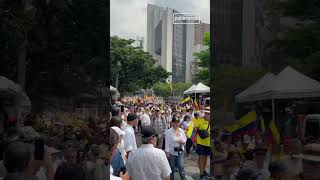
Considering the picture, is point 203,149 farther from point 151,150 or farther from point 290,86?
A: point 290,86

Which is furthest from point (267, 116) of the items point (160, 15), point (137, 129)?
point (160, 15)

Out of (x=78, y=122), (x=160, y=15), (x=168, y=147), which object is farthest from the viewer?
(x=160, y=15)

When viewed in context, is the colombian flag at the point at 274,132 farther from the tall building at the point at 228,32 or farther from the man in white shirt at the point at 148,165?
the man in white shirt at the point at 148,165

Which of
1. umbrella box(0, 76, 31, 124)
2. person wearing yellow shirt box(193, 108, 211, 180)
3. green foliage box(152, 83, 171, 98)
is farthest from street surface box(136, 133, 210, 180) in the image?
green foliage box(152, 83, 171, 98)

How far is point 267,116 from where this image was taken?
3205 mm

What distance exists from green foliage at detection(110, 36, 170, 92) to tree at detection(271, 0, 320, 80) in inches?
1164

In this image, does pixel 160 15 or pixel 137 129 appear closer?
pixel 137 129

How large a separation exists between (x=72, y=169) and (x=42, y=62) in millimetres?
812

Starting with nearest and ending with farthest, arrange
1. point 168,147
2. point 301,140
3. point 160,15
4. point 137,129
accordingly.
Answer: point 301,140 → point 168,147 → point 137,129 → point 160,15

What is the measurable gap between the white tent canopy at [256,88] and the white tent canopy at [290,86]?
0.08 feet

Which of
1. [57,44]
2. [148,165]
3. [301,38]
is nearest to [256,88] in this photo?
[301,38]

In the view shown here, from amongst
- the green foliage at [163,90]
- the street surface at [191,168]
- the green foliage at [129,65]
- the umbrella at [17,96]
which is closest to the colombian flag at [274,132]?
the umbrella at [17,96]

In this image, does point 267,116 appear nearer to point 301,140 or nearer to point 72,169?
point 301,140

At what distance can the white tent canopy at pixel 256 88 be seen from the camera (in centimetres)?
317
